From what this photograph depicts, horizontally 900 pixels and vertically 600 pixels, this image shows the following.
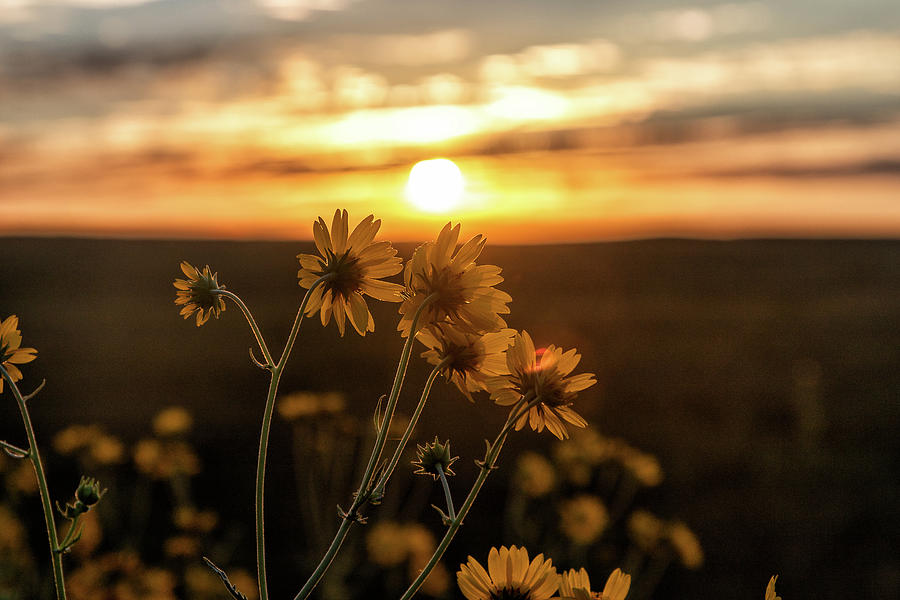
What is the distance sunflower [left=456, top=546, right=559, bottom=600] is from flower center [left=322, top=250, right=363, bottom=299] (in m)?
0.46

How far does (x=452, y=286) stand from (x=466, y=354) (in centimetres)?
11

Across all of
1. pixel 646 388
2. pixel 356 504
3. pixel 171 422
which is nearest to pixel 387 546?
pixel 171 422

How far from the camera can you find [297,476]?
5.62 m

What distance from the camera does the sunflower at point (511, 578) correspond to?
110 cm

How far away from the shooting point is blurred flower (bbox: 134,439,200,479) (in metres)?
4.05

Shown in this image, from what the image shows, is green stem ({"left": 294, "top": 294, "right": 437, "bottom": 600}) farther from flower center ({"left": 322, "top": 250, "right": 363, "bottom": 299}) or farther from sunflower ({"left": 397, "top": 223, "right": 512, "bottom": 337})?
flower center ({"left": 322, "top": 250, "right": 363, "bottom": 299})

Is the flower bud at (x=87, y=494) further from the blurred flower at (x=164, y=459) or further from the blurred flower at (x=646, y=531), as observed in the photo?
the blurred flower at (x=646, y=531)

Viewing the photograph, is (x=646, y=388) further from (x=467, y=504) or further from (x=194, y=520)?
(x=467, y=504)

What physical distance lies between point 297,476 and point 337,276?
4.67 metres

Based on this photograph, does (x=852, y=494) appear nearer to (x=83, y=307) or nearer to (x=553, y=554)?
(x=553, y=554)

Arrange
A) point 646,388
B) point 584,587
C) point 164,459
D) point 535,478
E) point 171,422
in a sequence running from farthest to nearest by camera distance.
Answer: point 646,388
point 171,422
point 164,459
point 535,478
point 584,587

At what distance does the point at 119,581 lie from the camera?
3541mm

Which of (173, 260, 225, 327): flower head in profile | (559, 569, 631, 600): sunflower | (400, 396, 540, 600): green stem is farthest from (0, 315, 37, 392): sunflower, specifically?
(559, 569, 631, 600): sunflower

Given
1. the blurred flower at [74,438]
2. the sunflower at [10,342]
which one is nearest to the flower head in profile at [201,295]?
the sunflower at [10,342]
